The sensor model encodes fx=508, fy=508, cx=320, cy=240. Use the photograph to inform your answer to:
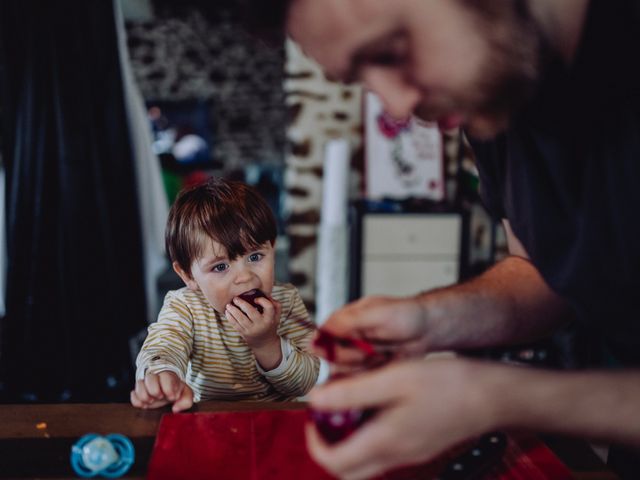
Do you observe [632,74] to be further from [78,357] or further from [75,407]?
[78,357]

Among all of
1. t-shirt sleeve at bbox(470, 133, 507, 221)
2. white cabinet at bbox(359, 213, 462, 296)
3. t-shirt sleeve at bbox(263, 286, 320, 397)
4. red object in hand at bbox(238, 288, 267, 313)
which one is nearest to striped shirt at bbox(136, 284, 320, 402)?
t-shirt sleeve at bbox(263, 286, 320, 397)

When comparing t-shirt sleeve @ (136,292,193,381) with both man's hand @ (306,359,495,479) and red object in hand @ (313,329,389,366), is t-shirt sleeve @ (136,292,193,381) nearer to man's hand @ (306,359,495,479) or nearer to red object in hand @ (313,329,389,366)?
Answer: red object in hand @ (313,329,389,366)

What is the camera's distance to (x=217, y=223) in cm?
114

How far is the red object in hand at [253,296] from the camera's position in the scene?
1092mm

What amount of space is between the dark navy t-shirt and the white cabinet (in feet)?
6.95

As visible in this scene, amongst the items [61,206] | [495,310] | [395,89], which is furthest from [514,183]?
[61,206]

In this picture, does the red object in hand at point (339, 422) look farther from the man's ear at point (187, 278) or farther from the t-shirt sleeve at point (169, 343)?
the man's ear at point (187, 278)

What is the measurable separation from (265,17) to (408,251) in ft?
7.89

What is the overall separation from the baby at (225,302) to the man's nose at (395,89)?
1.85 feet

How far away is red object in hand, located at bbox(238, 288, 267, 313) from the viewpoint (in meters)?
1.09

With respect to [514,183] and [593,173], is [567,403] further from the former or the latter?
[514,183]

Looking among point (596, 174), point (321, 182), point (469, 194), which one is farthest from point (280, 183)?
point (596, 174)

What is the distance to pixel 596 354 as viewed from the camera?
2.22m

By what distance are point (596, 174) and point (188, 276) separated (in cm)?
86
